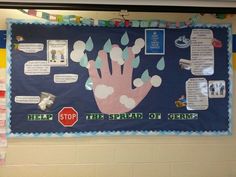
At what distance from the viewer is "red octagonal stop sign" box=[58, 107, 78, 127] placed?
235 centimetres

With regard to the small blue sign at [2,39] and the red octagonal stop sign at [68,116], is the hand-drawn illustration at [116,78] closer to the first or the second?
the red octagonal stop sign at [68,116]

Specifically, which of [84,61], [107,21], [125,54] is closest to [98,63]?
[84,61]

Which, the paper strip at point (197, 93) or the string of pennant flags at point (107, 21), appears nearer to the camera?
the string of pennant flags at point (107, 21)

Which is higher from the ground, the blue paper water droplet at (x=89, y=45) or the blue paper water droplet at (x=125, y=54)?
the blue paper water droplet at (x=89, y=45)

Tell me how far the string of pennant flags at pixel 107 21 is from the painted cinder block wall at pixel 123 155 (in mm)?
46

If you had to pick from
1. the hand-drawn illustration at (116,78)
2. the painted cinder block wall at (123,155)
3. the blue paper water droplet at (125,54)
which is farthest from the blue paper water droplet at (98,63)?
the painted cinder block wall at (123,155)

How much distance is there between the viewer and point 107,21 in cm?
240

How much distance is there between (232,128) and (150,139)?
28.6 inches

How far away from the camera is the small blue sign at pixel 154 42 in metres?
2.42

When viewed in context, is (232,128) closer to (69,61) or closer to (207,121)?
(207,121)

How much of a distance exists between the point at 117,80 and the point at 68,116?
495mm

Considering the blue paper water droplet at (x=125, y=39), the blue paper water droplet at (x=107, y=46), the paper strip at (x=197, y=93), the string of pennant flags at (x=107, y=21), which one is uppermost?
the string of pennant flags at (x=107, y=21)

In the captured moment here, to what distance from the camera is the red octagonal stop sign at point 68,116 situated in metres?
2.35

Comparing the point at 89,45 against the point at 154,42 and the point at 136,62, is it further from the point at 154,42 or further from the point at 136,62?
the point at 154,42
